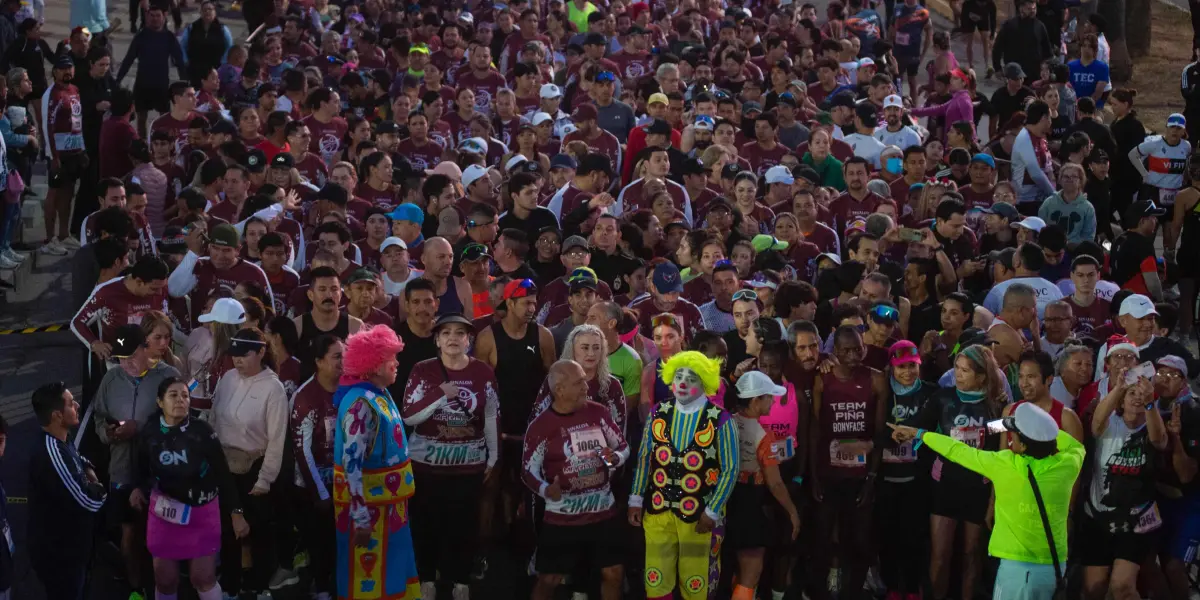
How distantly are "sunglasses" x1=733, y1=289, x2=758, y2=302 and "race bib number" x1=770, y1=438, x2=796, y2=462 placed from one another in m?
1.24

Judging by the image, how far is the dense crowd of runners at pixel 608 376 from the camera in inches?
341

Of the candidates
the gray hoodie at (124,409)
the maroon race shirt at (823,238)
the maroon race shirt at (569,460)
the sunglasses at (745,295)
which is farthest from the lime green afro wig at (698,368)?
the maroon race shirt at (823,238)

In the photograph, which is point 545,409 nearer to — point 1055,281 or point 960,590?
point 960,590

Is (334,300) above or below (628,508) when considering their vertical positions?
above

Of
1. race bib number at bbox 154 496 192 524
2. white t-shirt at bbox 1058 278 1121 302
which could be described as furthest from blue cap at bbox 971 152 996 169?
race bib number at bbox 154 496 192 524

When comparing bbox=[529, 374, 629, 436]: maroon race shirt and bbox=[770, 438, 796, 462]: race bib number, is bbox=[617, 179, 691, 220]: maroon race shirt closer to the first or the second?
bbox=[529, 374, 629, 436]: maroon race shirt

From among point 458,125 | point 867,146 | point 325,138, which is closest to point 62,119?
point 325,138

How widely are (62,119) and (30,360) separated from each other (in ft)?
12.3

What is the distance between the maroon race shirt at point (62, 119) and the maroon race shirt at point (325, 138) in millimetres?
2567

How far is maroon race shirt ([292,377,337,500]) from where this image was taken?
29.5 feet

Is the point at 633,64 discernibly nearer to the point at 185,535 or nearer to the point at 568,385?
the point at 568,385

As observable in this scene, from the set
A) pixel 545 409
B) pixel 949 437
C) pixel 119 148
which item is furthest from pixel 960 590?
pixel 119 148

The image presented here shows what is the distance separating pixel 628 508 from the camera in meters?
8.84

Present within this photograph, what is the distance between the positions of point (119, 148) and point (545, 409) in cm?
802
